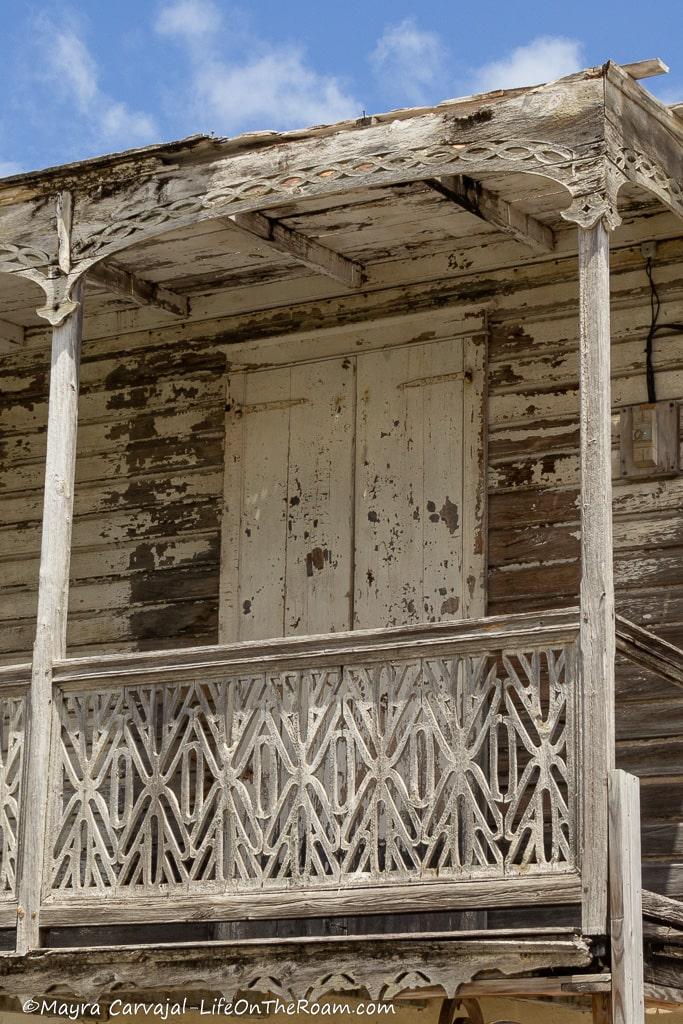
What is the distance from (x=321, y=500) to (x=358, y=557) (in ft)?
1.46

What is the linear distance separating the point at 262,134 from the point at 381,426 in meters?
2.21

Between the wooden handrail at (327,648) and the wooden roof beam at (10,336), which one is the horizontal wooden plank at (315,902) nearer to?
the wooden handrail at (327,648)

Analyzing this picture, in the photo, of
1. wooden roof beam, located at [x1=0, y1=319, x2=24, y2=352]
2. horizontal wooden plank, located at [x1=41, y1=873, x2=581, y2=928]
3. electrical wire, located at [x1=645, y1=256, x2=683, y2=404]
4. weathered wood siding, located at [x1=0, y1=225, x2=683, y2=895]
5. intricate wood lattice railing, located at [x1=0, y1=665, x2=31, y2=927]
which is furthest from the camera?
wooden roof beam, located at [x1=0, y1=319, x2=24, y2=352]

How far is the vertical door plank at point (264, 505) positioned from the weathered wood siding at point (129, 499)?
289 mm

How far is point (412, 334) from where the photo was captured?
10.3 m

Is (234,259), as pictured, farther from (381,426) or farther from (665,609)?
(665,609)

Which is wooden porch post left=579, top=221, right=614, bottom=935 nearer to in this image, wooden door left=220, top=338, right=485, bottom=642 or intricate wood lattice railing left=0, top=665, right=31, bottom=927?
wooden door left=220, top=338, right=485, bottom=642

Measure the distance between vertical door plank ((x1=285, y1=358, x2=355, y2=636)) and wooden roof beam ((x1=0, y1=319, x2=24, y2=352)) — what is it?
6.97 ft

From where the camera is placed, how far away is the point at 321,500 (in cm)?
1034

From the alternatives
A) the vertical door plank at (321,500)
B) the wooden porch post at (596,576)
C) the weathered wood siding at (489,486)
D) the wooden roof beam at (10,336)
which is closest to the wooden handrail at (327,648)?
the wooden porch post at (596,576)

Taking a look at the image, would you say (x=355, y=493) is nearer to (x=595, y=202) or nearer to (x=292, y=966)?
(x=595, y=202)

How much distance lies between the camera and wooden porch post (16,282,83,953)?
8336 mm

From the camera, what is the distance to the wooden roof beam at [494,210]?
8867 millimetres

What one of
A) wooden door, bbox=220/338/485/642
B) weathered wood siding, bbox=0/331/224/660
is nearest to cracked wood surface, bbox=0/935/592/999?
wooden door, bbox=220/338/485/642
